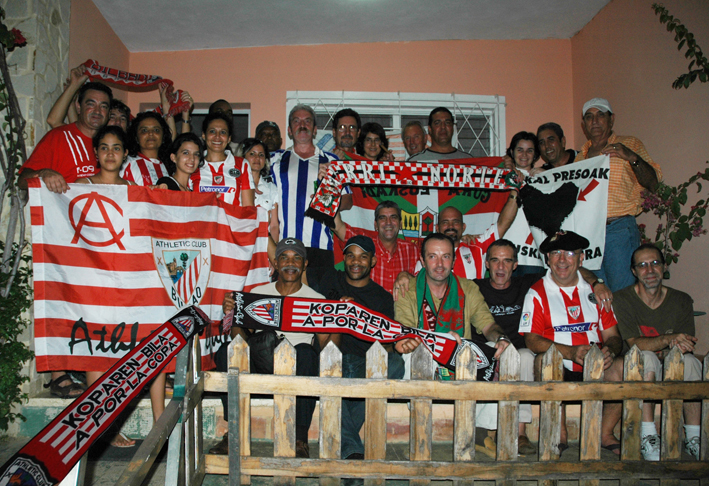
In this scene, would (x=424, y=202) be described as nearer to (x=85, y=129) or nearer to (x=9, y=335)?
(x=85, y=129)

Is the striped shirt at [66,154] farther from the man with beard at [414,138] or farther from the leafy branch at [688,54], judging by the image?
the leafy branch at [688,54]

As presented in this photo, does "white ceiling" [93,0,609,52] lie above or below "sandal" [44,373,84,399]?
→ above

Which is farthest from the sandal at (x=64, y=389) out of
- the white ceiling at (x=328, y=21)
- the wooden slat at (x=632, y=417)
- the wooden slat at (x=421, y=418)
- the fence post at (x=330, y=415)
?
the white ceiling at (x=328, y=21)

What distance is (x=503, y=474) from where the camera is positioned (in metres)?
2.83

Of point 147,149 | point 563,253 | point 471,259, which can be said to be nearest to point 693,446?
point 563,253

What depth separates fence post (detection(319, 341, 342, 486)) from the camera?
2756 mm

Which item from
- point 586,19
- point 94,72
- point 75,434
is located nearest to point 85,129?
point 94,72

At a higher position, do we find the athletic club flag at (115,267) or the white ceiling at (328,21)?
the white ceiling at (328,21)

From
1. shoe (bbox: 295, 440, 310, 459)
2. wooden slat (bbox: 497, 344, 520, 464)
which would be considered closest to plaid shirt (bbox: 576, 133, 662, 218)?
wooden slat (bbox: 497, 344, 520, 464)

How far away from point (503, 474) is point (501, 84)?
6.02 m

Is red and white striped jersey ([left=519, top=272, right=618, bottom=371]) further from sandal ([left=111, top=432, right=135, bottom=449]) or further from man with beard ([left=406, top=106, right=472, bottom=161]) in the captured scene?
sandal ([left=111, top=432, right=135, bottom=449])

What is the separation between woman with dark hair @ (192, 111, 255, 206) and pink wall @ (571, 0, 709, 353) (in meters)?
4.39

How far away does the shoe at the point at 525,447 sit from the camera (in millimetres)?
3479

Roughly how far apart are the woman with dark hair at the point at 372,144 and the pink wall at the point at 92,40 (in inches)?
123
